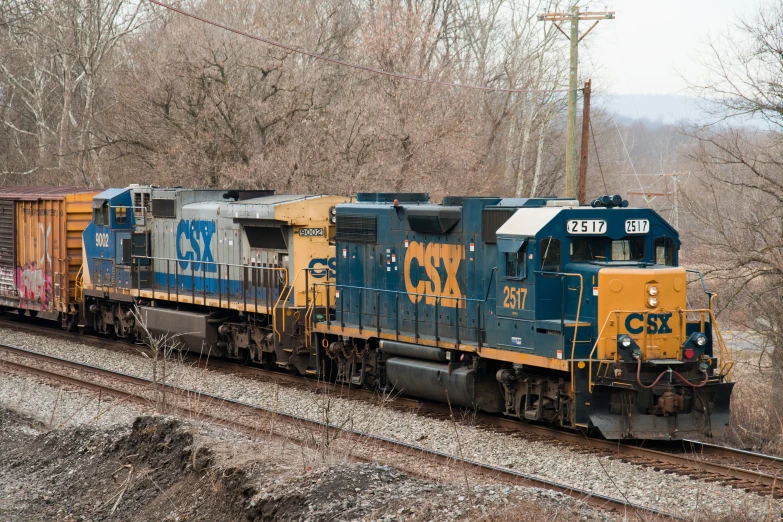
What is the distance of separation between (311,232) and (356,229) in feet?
4.70

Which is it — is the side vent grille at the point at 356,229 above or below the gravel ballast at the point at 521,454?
above

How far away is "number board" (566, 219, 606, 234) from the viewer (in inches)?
421

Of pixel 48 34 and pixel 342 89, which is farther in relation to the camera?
pixel 48 34

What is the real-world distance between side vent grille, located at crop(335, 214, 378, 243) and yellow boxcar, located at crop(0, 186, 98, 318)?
829 cm

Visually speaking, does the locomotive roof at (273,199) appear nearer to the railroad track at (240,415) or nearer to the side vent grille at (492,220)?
the railroad track at (240,415)

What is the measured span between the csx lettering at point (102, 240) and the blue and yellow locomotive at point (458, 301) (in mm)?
1375

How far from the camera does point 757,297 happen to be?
1703 cm

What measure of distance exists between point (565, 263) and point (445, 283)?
2.18 meters

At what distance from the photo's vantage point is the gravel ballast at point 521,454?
8000mm

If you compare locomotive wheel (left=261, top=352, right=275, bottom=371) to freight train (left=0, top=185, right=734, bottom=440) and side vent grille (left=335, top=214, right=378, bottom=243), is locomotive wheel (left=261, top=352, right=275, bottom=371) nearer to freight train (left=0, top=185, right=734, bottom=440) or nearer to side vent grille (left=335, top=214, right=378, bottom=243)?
freight train (left=0, top=185, right=734, bottom=440)

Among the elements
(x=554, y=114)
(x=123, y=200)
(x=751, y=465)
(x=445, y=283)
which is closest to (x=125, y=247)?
(x=123, y=200)

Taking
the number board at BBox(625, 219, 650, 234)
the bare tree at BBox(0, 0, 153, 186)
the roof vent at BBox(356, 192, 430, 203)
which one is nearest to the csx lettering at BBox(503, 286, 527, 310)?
the number board at BBox(625, 219, 650, 234)

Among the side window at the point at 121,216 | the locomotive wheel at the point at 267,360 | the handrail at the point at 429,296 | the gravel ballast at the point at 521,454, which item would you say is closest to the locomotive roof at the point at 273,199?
the handrail at the point at 429,296

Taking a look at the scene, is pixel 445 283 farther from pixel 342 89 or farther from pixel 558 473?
pixel 342 89
